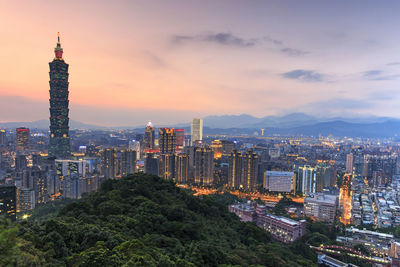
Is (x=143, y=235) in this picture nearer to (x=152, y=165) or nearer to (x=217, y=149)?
(x=152, y=165)

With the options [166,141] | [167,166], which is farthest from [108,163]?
[166,141]

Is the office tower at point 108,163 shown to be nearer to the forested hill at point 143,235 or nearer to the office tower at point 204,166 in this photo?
the office tower at point 204,166

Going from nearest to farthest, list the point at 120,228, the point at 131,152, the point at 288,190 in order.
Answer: the point at 120,228 → the point at 288,190 → the point at 131,152

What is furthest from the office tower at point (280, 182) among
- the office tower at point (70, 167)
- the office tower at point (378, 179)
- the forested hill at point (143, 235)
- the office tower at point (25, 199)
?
the office tower at point (70, 167)

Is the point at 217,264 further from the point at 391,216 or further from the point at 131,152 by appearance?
the point at 131,152

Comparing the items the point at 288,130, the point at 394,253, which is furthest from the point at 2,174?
the point at 288,130

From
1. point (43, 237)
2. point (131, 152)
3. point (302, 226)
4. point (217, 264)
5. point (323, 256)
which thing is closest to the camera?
point (43, 237)

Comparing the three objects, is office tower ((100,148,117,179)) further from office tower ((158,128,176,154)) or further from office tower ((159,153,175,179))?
office tower ((158,128,176,154))
